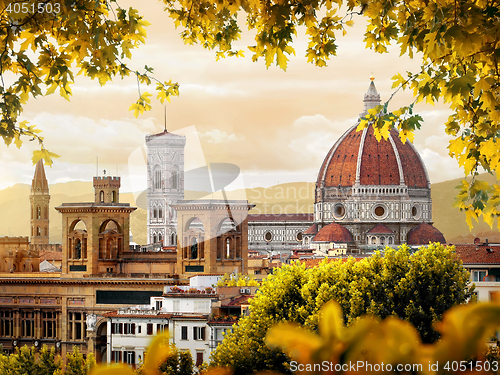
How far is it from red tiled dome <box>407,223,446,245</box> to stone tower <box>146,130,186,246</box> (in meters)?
39.3

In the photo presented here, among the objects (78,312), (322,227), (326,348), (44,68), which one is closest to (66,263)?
(78,312)

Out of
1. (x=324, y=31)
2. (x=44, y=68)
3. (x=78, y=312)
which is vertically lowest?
(x=78, y=312)

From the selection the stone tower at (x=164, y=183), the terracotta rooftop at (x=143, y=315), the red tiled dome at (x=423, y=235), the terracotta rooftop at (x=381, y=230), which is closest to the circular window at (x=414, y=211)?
the red tiled dome at (x=423, y=235)

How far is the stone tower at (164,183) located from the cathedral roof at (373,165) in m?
24.8

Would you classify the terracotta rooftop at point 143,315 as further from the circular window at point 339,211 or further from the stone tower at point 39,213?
the circular window at point 339,211

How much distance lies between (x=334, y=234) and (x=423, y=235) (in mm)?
13079

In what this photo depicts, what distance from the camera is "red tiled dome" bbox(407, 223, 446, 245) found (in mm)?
96125

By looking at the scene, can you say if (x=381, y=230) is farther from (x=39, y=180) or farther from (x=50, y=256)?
(x=50, y=256)

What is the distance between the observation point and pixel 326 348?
138 cm

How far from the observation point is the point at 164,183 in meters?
115

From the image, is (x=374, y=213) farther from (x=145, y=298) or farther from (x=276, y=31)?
(x=276, y=31)

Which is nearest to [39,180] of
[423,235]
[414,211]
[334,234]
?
[334,234]

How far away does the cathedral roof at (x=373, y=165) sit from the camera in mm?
107750

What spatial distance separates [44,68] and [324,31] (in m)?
3.15
